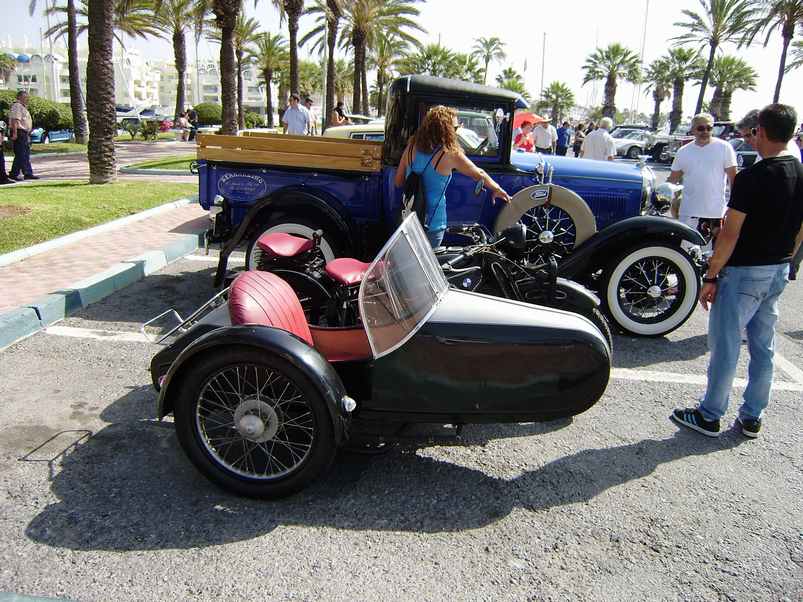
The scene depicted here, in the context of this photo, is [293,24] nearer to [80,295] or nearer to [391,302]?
[80,295]

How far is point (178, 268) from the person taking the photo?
23.5ft

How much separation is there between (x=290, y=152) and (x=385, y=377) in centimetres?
368

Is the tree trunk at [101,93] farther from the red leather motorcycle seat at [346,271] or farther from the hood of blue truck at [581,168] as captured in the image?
the red leather motorcycle seat at [346,271]

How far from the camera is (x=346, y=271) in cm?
367

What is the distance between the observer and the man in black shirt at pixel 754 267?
3.37m

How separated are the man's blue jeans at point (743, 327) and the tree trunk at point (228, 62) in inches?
604

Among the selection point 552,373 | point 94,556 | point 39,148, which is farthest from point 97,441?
point 39,148

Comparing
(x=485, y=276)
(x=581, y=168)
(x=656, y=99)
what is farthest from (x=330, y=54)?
(x=656, y=99)

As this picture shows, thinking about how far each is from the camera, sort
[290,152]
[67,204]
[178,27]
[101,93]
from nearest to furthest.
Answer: [290,152]
[67,204]
[101,93]
[178,27]

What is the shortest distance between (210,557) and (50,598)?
58cm

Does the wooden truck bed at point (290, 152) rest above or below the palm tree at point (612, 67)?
below

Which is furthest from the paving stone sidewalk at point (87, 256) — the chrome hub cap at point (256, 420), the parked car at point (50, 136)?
the parked car at point (50, 136)

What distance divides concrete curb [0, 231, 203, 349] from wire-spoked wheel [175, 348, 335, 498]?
2.62 m

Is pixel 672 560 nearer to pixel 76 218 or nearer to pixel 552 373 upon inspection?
pixel 552 373
